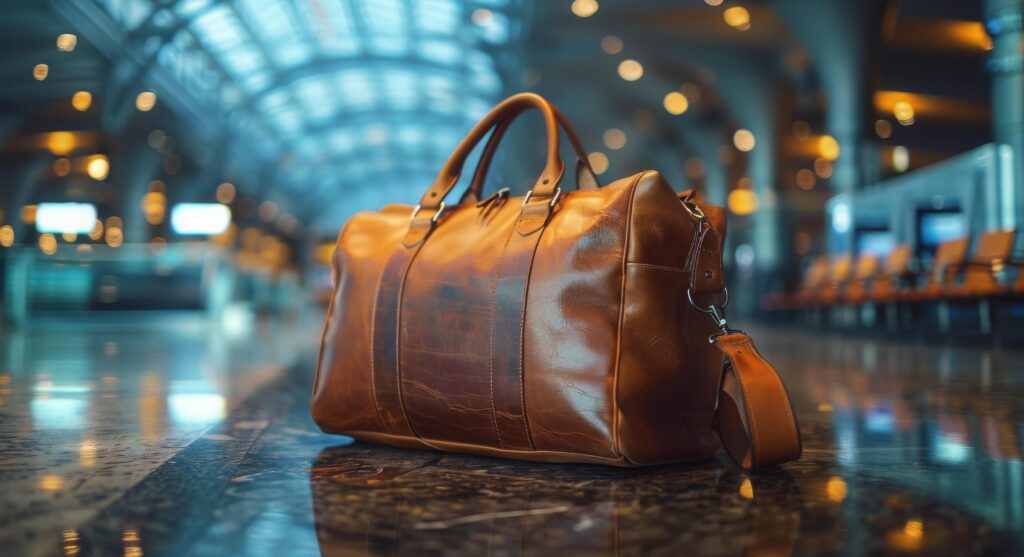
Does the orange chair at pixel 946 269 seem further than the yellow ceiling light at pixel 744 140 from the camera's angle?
No

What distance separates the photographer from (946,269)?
8836 mm

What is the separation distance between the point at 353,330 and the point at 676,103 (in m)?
24.0

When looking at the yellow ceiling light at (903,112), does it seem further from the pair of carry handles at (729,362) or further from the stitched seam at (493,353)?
the stitched seam at (493,353)

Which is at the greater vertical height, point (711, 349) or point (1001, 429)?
point (711, 349)

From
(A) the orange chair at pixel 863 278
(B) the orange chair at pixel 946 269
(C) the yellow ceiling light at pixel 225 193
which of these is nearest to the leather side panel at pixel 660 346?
(B) the orange chair at pixel 946 269

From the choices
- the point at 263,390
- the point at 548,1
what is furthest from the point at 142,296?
the point at 263,390

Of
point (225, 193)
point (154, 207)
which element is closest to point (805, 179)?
point (225, 193)

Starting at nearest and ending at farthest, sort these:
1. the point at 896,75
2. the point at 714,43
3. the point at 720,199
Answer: the point at 896,75 < the point at 714,43 < the point at 720,199

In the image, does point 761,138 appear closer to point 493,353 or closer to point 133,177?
point 133,177

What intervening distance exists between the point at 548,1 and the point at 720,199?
1125cm

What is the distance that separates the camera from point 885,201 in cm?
1634

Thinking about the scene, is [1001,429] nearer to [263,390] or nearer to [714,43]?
[263,390]

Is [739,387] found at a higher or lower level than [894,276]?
lower

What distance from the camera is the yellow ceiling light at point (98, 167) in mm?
11218
